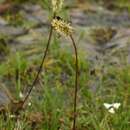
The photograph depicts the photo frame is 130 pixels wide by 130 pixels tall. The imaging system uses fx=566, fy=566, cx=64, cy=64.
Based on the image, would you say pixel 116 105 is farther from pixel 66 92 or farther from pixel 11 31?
pixel 11 31

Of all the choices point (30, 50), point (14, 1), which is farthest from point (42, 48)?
point (14, 1)

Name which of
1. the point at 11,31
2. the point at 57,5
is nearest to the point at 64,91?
the point at 57,5

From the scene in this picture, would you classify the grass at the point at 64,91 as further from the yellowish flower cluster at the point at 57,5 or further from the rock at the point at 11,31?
the yellowish flower cluster at the point at 57,5

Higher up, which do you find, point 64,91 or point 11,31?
point 11,31

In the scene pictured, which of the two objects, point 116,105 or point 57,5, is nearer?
point 57,5

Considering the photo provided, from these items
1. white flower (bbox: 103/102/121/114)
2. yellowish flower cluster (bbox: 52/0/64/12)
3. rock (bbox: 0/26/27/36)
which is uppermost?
rock (bbox: 0/26/27/36)

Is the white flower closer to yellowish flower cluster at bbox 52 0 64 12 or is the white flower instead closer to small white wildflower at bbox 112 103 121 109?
small white wildflower at bbox 112 103 121 109

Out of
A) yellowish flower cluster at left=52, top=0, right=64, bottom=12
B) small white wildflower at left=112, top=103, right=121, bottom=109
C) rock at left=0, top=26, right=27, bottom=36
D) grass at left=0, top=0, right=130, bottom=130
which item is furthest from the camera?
rock at left=0, top=26, right=27, bottom=36

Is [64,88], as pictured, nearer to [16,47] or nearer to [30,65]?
[30,65]

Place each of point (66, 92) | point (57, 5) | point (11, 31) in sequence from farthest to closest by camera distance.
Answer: point (11, 31), point (66, 92), point (57, 5)

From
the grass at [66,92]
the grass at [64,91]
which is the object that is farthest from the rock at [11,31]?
the grass at [66,92]

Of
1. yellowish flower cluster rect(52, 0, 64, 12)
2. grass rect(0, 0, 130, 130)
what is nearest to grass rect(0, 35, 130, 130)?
grass rect(0, 0, 130, 130)
